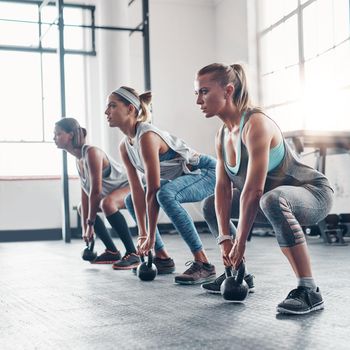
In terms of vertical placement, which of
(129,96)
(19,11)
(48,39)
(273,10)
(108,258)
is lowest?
(108,258)

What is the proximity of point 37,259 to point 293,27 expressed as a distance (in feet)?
12.8

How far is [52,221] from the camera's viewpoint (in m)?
7.06

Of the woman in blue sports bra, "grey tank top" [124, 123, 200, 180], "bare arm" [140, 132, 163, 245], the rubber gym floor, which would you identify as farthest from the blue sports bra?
"grey tank top" [124, 123, 200, 180]

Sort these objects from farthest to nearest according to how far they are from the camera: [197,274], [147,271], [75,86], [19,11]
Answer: [75,86] < [19,11] < [147,271] < [197,274]

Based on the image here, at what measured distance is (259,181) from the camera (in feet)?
5.71

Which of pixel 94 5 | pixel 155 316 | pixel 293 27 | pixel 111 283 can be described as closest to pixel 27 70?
pixel 94 5

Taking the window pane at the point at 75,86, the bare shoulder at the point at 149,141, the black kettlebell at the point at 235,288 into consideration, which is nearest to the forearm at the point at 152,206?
the bare shoulder at the point at 149,141

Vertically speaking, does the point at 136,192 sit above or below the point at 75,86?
below

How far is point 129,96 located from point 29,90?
464 centimetres

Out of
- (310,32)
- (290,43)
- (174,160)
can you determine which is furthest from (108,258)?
(290,43)

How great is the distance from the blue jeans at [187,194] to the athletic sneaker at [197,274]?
0.08m

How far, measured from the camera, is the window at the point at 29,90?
6980mm

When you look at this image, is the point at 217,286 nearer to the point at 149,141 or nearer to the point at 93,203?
the point at 149,141

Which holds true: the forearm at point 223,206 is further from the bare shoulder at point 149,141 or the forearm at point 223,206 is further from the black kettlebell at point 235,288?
the bare shoulder at point 149,141
